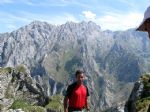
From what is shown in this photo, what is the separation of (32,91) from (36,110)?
88.1ft

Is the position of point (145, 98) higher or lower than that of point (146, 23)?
lower

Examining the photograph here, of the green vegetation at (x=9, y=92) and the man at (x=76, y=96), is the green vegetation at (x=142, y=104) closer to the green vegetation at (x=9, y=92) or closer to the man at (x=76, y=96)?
the man at (x=76, y=96)

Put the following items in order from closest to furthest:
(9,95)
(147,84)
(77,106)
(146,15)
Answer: (146,15) → (77,106) → (147,84) → (9,95)

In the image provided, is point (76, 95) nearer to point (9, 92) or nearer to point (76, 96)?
point (76, 96)

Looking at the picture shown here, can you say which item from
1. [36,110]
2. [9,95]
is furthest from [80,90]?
[9,95]

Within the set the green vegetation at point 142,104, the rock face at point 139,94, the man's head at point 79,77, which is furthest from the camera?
the rock face at point 139,94

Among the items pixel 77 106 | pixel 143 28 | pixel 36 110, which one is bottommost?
pixel 36 110

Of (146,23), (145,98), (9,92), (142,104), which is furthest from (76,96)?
(9,92)

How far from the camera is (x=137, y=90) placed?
4616 cm

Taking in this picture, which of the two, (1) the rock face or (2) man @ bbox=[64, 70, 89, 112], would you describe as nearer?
(2) man @ bbox=[64, 70, 89, 112]

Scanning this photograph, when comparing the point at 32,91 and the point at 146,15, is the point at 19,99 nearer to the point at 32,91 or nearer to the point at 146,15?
the point at 32,91

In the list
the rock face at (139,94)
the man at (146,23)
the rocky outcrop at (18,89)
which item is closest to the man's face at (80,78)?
the man at (146,23)

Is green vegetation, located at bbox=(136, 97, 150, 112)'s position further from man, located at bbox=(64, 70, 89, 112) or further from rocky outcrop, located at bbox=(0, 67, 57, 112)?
rocky outcrop, located at bbox=(0, 67, 57, 112)

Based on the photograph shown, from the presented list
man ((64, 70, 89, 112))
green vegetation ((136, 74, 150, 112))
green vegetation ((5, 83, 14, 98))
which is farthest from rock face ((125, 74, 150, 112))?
green vegetation ((5, 83, 14, 98))
